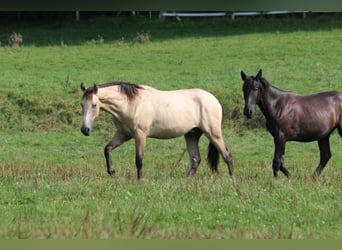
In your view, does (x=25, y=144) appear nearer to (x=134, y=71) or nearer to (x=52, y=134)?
(x=52, y=134)

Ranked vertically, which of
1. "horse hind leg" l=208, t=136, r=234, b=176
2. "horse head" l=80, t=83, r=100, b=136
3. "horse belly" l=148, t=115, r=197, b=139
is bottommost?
"horse hind leg" l=208, t=136, r=234, b=176

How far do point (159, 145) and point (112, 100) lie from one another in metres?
6.67

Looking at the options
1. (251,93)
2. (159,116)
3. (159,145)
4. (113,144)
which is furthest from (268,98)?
(159,145)

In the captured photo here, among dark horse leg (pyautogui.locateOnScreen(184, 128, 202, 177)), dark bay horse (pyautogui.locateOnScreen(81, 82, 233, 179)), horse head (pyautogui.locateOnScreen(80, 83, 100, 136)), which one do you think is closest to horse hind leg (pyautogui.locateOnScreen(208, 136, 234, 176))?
dark bay horse (pyautogui.locateOnScreen(81, 82, 233, 179))

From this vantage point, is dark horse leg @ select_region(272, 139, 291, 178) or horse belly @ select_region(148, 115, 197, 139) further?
horse belly @ select_region(148, 115, 197, 139)

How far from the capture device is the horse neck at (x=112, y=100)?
1130cm

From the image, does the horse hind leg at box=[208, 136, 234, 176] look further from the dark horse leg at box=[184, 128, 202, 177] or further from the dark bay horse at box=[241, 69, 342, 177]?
the dark bay horse at box=[241, 69, 342, 177]

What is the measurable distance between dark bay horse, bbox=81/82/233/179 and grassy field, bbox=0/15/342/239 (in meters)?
0.50

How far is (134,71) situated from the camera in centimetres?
2442

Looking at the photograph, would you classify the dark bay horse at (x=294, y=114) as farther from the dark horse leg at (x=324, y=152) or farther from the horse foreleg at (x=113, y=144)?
the horse foreleg at (x=113, y=144)

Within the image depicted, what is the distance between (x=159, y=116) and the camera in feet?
39.1

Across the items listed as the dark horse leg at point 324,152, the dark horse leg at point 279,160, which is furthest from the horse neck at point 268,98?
the dark horse leg at point 324,152

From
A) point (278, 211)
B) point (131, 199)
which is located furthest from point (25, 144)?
point (278, 211)

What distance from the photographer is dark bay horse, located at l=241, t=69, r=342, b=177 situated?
37.1 feet
